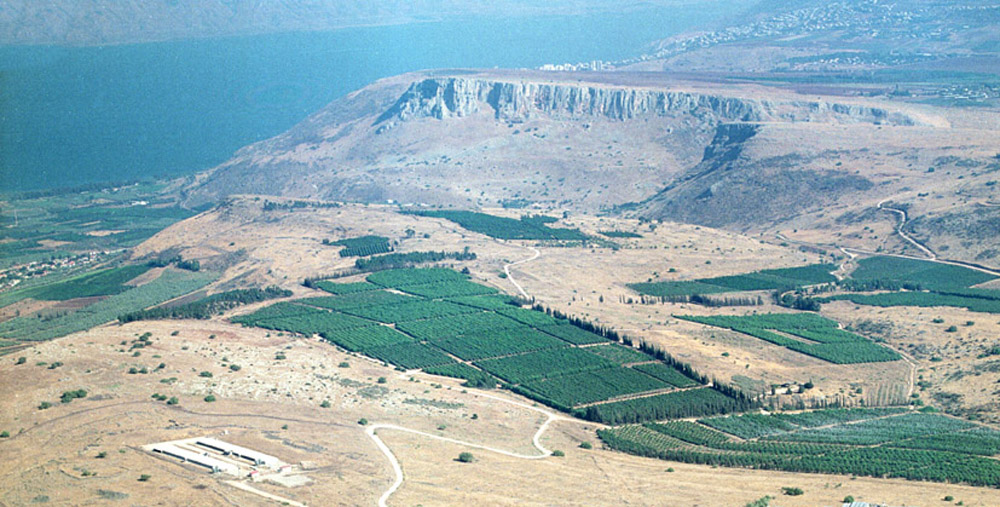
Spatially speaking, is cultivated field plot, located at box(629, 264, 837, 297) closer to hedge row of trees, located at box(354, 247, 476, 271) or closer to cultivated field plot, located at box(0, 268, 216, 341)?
hedge row of trees, located at box(354, 247, 476, 271)

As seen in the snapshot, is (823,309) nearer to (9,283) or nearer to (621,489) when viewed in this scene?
(621,489)

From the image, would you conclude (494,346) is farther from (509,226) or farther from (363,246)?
(509,226)

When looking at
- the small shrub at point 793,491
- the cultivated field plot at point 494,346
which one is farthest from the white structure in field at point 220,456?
→ the small shrub at point 793,491

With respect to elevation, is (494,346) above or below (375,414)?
below

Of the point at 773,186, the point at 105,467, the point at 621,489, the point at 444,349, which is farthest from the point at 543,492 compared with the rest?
the point at 773,186

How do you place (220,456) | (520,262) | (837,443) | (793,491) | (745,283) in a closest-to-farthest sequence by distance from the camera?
(793,491)
(220,456)
(837,443)
(745,283)
(520,262)

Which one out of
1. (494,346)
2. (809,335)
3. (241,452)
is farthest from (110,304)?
(809,335)

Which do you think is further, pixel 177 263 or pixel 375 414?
pixel 177 263
